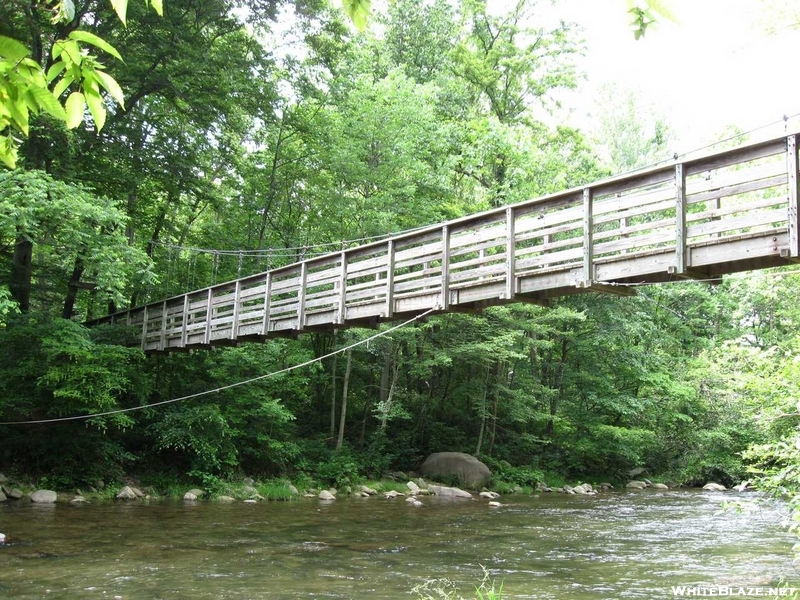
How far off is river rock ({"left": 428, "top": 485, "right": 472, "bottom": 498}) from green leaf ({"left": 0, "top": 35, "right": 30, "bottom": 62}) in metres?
17.3

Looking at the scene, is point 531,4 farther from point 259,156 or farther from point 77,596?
point 77,596

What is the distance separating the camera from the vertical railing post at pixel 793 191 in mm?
6445

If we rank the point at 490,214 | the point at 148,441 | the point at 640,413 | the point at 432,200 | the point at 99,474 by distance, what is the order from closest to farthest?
the point at 490,214 < the point at 99,474 < the point at 148,441 < the point at 432,200 < the point at 640,413

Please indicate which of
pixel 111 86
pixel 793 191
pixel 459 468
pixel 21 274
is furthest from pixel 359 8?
pixel 459 468

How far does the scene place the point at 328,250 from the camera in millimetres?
20172

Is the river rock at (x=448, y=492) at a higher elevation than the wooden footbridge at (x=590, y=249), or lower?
lower

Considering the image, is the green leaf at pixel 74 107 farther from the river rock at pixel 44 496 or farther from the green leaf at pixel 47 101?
the river rock at pixel 44 496

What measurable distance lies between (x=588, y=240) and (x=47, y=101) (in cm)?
730

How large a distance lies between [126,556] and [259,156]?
14182mm

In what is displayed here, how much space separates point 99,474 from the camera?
14.7 metres

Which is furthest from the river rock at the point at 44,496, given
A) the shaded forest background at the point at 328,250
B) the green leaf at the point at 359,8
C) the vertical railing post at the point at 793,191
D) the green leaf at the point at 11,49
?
the green leaf at the point at 359,8

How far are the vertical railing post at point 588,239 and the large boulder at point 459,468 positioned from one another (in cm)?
1211

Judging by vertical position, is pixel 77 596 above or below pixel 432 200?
below

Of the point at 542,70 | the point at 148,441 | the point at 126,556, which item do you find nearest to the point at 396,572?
the point at 126,556
